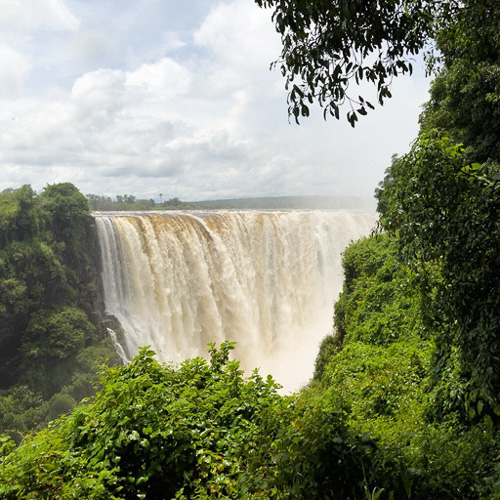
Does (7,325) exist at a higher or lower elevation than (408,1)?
lower

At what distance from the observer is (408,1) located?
3.25 meters

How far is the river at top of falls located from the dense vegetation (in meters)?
1.76

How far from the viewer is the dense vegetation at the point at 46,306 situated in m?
19.8

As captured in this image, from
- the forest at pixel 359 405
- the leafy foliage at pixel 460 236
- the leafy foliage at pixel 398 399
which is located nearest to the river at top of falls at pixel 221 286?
the leafy foliage at pixel 398 399

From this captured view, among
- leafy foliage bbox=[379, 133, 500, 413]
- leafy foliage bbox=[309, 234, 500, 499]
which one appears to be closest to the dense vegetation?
leafy foliage bbox=[309, 234, 500, 499]

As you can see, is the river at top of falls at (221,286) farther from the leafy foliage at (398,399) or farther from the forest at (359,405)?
the forest at (359,405)

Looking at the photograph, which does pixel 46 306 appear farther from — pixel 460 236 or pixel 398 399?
pixel 460 236

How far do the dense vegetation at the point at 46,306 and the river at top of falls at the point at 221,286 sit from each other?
5.78ft

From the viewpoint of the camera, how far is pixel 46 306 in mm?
21750

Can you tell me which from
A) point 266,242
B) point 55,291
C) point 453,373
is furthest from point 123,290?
point 453,373

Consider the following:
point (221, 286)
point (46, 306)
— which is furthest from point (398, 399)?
point (46, 306)

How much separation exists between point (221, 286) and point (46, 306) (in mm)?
9292

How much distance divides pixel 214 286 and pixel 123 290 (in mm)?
4609

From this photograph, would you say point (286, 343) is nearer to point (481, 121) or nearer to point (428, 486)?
point (481, 121)
